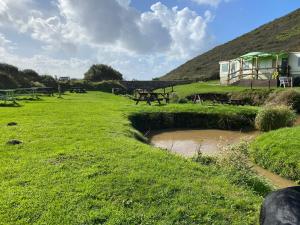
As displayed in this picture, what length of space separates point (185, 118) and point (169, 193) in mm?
15031

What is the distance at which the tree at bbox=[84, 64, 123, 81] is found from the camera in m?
66.5

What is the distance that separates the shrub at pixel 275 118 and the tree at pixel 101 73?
4910 cm

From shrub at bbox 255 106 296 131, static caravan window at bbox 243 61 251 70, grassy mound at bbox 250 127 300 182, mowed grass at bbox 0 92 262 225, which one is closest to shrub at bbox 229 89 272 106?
shrub at bbox 255 106 296 131

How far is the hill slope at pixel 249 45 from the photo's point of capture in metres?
62.8

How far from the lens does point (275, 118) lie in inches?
739

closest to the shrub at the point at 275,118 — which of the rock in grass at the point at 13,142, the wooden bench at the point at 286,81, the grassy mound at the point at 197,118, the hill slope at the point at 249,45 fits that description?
the grassy mound at the point at 197,118

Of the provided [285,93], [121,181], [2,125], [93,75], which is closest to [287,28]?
[93,75]

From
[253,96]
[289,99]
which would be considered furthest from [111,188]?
[253,96]

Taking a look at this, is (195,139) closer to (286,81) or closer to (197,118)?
(197,118)

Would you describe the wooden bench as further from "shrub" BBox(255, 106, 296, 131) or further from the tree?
the tree

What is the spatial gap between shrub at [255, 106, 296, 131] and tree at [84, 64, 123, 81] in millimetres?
49100

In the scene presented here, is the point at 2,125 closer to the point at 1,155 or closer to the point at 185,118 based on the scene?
the point at 1,155

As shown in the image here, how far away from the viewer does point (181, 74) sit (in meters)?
77.1

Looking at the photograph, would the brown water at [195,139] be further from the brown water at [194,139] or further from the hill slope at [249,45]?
the hill slope at [249,45]
